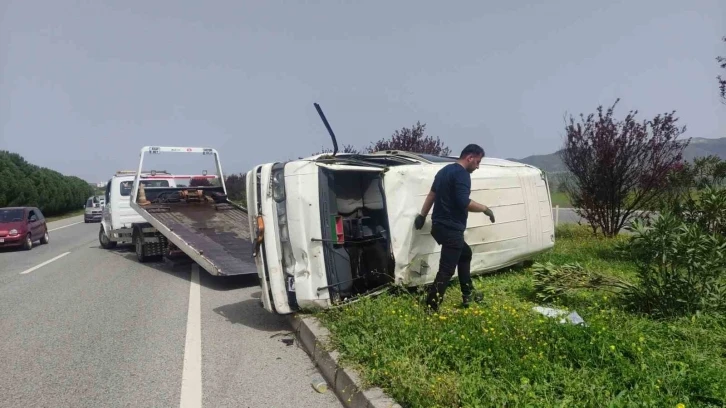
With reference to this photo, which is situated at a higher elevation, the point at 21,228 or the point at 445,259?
the point at 445,259

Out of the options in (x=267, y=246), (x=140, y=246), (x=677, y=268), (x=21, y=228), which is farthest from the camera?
(x=21, y=228)

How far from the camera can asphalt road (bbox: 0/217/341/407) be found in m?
4.44

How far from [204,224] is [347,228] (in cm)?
549

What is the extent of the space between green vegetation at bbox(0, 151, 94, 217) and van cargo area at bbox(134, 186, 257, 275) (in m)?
29.9

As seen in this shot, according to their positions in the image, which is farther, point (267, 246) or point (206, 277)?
point (206, 277)

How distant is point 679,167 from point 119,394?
11130 millimetres

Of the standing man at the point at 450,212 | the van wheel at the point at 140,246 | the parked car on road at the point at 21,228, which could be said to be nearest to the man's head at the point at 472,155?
the standing man at the point at 450,212

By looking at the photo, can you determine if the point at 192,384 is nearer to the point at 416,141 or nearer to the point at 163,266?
the point at 163,266

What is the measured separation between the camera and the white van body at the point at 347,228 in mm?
5820

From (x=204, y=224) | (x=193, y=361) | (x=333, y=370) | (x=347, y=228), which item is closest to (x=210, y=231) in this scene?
(x=204, y=224)

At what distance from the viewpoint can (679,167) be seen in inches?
440

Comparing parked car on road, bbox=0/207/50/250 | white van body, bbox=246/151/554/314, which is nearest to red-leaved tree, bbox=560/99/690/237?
white van body, bbox=246/151/554/314

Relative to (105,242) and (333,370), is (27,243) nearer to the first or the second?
(105,242)

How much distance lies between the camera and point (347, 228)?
6.54m
